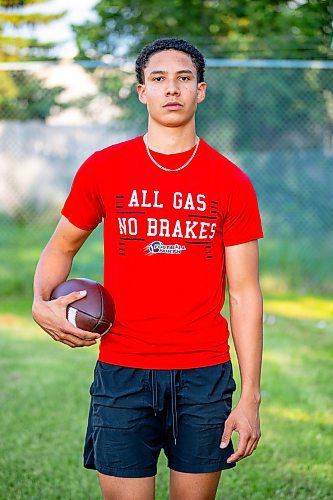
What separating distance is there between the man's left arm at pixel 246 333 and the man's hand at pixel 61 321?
540mm

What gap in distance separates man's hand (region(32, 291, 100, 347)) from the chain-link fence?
8.41m

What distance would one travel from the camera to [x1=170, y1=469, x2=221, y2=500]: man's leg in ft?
10.5

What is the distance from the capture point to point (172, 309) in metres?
3.19

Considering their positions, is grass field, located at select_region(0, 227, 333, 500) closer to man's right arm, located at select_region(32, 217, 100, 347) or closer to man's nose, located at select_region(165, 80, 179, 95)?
man's right arm, located at select_region(32, 217, 100, 347)

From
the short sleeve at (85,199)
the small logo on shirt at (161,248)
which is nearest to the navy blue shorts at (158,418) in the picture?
the small logo on shirt at (161,248)

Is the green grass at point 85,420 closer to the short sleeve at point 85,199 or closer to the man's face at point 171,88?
the short sleeve at point 85,199

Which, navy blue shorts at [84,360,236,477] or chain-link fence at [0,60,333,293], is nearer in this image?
navy blue shorts at [84,360,236,477]

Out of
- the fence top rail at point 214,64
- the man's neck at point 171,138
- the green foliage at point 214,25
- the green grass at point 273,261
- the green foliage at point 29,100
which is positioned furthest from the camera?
the green foliage at point 29,100

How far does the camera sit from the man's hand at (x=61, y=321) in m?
3.20

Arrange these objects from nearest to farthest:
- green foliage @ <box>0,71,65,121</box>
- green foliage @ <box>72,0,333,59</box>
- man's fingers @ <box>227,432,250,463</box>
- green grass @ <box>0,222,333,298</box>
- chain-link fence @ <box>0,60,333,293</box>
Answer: man's fingers @ <box>227,432,250,463</box> → green grass @ <box>0,222,333,298</box> → chain-link fence @ <box>0,60,333,293</box> → green foliage @ <box>72,0,333,59</box> → green foliage @ <box>0,71,65,121</box>

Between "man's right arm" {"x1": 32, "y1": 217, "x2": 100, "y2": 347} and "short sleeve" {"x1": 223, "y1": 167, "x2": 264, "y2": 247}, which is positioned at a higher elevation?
"short sleeve" {"x1": 223, "y1": 167, "x2": 264, "y2": 247}

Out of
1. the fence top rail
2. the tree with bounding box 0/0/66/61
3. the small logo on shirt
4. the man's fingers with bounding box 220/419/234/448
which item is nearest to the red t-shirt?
the small logo on shirt

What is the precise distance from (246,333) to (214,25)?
11.2 m

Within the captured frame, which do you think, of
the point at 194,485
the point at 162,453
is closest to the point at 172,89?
the point at 194,485
